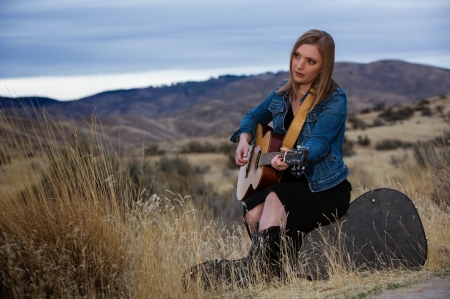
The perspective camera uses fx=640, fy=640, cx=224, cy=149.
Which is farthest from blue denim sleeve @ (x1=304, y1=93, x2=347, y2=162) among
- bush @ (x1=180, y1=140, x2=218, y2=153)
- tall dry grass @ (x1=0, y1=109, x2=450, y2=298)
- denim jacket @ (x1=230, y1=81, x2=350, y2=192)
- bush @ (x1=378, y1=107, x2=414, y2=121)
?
bush @ (x1=378, y1=107, x2=414, y2=121)

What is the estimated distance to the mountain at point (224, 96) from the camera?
299 feet

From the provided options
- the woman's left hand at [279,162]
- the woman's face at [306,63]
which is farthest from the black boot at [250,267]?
the woman's face at [306,63]

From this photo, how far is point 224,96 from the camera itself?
4400 inches

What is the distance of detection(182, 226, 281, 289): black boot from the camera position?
4.81 meters

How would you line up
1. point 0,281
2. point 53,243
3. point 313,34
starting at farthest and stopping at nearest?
point 313,34, point 53,243, point 0,281

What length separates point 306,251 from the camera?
5.11m

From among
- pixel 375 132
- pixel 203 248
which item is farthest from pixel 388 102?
pixel 203 248

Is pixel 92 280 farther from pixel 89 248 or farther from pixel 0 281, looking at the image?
pixel 0 281

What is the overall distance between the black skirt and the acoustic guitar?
4.9 inches

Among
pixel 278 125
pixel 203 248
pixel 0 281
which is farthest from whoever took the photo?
pixel 203 248

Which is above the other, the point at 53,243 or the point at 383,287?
the point at 53,243

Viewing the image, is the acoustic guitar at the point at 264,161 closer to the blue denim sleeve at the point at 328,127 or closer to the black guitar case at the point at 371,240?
the blue denim sleeve at the point at 328,127

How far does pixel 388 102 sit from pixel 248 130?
9236 cm

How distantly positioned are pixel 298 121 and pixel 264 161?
0.42 m
